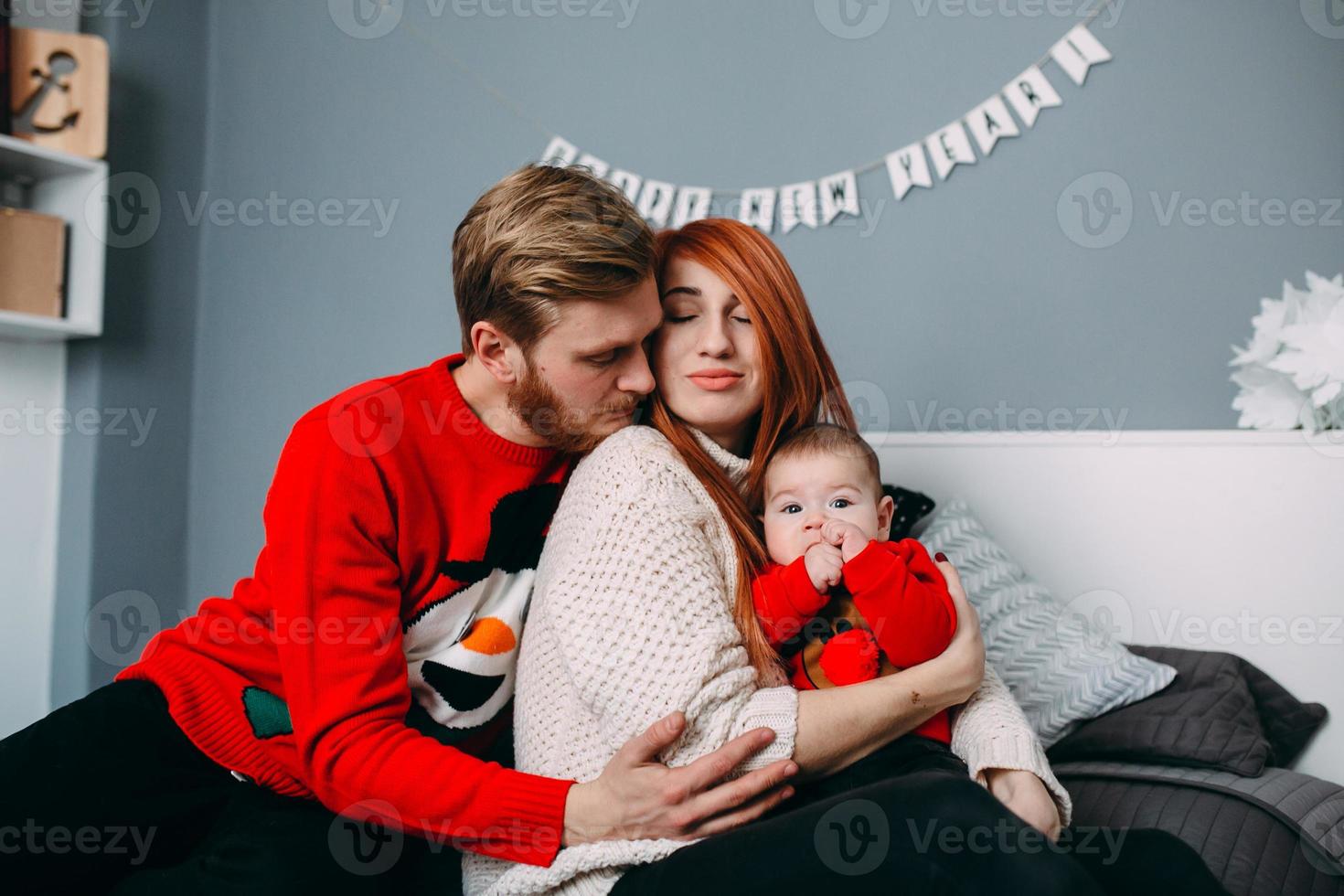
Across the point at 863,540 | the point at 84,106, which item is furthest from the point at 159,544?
the point at 863,540

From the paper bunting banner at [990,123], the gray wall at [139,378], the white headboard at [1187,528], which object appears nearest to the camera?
the white headboard at [1187,528]

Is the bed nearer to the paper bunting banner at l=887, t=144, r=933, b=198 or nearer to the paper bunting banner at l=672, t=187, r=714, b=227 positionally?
the paper bunting banner at l=887, t=144, r=933, b=198

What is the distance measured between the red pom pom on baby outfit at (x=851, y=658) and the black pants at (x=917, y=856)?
0.24 metres

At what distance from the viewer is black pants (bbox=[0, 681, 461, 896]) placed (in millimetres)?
1184

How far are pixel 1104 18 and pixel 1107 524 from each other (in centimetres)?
93

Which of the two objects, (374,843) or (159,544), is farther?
(159,544)

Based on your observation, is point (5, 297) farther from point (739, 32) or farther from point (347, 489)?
point (739, 32)

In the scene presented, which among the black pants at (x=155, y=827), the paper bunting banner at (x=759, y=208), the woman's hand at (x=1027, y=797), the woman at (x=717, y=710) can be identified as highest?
the paper bunting banner at (x=759, y=208)

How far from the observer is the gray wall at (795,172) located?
184cm

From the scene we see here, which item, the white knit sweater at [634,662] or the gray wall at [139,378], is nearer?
the white knit sweater at [634,662]

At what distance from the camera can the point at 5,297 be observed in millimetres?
2205

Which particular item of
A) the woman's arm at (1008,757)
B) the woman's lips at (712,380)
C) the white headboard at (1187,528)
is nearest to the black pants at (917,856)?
the woman's arm at (1008,757)

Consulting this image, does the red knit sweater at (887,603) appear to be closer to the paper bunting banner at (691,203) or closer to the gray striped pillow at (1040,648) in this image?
the gray striped pillow at (1040,648)

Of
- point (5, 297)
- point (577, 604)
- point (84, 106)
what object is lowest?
point (577, 604)
